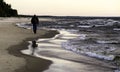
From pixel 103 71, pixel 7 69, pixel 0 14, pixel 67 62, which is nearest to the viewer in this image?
pixel 7 69

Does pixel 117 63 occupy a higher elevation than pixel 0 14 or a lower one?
higher

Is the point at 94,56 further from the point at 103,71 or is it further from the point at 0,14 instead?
the point at 0,14

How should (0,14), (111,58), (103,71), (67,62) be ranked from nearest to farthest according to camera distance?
(103,71) → (67,62) → (111,58) → (0,14)

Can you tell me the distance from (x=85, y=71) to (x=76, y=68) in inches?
23.5

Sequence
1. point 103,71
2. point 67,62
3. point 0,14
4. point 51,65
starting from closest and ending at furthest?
point 103,71, point 51,65, point 67,62, point 0,14

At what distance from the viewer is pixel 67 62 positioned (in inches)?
527

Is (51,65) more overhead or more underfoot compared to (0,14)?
more overhead

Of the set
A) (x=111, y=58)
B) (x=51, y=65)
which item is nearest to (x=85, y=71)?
(x=51, y=65)

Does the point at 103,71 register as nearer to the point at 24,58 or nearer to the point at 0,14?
the point at 24,58

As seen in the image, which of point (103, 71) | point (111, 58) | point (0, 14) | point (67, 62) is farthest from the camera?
point (0, 14)

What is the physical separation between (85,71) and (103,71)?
68 cm

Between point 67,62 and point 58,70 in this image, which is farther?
point 67,62

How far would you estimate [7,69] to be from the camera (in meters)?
10.9

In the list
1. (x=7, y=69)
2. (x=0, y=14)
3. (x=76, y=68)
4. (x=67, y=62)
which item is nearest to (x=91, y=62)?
(x=67, y=62)
